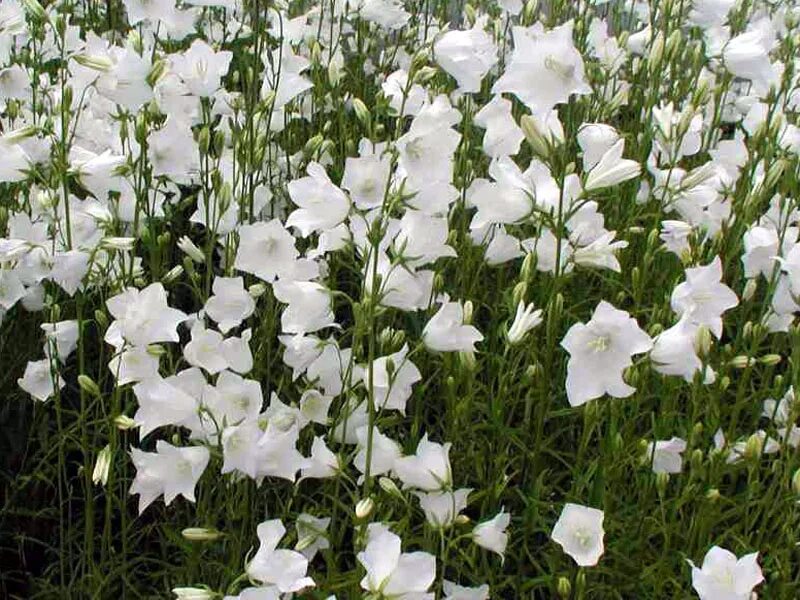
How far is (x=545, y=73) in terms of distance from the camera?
6.98 ft

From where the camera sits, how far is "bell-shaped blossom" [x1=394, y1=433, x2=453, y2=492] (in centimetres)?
215

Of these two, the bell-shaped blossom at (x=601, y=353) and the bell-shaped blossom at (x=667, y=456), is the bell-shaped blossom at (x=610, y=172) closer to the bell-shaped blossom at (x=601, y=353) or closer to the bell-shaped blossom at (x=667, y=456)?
the bell-shaped blossom at (x=601, y=353)

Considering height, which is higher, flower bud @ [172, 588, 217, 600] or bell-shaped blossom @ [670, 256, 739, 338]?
bell-shaped blossom @ [670, 256, 739, 338]

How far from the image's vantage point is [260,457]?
208 cm

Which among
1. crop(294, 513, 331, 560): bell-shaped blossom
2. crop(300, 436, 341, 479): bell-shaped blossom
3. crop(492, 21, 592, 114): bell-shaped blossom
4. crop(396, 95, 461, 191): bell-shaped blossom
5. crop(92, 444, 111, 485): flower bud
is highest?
crop(492, 21, 592, 114): bell-shaped blossom

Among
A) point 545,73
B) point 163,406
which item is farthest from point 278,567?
point 545,73

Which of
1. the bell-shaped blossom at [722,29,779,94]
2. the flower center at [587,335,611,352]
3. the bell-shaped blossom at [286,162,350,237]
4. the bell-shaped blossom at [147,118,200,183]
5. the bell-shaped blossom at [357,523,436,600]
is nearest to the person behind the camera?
the bell-shaped blossom at [357,523,436,600]

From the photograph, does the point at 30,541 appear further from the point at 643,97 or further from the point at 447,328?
the point at 643,97

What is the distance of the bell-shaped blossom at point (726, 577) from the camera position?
6.40 feet

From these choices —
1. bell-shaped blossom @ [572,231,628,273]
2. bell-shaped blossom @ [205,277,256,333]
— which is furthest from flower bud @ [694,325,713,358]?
bell-shaped blossom @ [205,277,256,333]

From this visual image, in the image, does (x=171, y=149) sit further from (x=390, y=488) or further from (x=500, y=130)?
(x=390, y=488)

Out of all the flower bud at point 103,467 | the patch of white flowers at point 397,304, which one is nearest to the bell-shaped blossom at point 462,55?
the patch of white flowers at point 397,304

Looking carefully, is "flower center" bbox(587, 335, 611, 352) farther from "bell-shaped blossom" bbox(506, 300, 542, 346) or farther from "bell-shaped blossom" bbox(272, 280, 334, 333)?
"bell-shaped blossom" bbox(272, 280, 334, 333)

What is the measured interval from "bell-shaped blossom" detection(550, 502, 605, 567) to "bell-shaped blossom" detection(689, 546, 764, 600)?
190 mm
